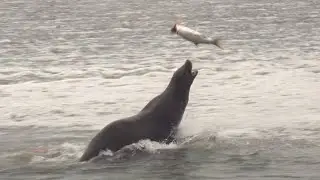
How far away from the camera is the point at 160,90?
18.3 m

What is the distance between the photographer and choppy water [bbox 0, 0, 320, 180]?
11.2 metres

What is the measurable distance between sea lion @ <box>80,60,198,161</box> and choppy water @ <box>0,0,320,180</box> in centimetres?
21

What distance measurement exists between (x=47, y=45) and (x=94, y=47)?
2472mm

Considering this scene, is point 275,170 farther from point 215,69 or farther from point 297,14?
point 297,14

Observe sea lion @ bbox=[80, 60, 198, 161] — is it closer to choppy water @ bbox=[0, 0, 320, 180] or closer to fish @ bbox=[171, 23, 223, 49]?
choppy water @ bbox=[0, 0, 320, 180]

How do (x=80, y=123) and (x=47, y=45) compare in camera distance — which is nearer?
(x=80, y=123)

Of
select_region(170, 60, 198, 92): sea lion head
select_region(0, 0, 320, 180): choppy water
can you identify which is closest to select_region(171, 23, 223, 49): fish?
select_region(170, 60, 198, 92): sea lion head

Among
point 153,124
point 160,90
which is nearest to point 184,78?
point 153,124

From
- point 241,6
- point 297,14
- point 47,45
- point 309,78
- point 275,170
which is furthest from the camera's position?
point 241,6

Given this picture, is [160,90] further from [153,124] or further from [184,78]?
[153,124]

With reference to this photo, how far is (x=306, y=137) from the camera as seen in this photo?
12672 millimetres

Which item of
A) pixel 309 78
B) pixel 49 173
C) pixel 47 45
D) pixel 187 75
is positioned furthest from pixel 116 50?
pixel 49 173

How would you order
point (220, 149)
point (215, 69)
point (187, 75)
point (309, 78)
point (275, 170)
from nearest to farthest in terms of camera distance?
point (275, 170) < point (220, 149) < point (187, 75) < point (309, 78) < point (215, 69)

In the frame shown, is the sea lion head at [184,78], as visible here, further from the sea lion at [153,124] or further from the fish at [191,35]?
the fish at [191,35]
